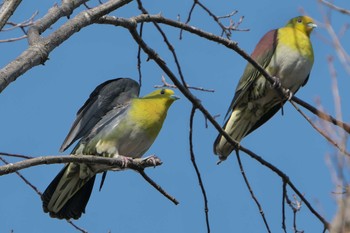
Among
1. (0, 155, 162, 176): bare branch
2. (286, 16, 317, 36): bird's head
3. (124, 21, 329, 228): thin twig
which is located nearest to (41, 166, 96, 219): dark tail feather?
(0, 155, 162, 176): bare branch

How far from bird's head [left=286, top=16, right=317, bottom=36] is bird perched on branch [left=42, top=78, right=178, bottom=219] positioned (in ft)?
4.85

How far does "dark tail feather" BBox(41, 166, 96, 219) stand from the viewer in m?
4.69

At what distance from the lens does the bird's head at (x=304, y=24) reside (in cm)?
583

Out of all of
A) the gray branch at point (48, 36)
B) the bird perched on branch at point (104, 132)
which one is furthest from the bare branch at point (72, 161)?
the bird perched on branch at point (104, 132)

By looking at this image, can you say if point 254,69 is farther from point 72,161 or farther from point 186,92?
point 72,161

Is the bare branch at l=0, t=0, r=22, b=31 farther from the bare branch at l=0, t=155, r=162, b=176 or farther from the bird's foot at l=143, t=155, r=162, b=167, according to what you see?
the bird's foot at l=143, t=155, r=162, b=167

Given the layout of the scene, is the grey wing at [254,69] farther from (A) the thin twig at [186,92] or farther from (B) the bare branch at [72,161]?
(A) the thin twig at [186,92]

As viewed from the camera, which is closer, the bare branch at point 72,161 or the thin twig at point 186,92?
the bare branch at point 72,161

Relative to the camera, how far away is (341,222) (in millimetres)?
1568

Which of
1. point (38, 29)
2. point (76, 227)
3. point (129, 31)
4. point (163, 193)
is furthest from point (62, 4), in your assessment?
point (76, 227)

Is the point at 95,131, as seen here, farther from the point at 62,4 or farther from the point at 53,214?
the point at 62,4

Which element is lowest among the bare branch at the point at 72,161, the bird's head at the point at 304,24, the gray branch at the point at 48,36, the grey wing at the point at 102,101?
the bare branch at the point at 72,161

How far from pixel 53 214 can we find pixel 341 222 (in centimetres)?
338

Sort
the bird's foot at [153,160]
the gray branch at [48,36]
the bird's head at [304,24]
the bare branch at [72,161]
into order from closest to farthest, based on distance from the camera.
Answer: the gray branch at [48,36] < the bare branch at [72,161] < the bird's foot at [153,160] < the bird's head at [304,24]
